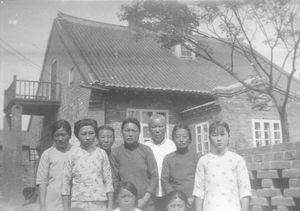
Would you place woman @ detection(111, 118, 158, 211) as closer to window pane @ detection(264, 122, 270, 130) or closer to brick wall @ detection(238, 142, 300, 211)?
brick wall @ detection(238, 142, 300, 211)

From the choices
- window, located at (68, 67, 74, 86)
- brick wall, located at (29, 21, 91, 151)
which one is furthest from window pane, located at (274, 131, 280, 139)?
window, located at (68, 67, 74, 86)

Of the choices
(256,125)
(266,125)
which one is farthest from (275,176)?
(266,125)

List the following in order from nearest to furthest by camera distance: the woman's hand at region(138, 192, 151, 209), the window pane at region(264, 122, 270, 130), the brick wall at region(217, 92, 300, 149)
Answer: the woman's hand at region(138, 192, 151, 209) < the brick wall at region(217, 92, 300, 149) < the window pane at region(264, 122, 270, 130)

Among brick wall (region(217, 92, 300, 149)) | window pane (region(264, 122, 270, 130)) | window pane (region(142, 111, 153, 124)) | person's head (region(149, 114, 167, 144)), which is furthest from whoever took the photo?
window pane (region(142, 111, 153, 124))

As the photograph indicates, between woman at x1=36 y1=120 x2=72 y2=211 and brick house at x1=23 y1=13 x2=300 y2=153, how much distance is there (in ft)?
21.5

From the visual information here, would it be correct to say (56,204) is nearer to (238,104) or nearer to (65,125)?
(65,125)

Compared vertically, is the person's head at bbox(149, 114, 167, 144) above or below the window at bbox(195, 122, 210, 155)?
below

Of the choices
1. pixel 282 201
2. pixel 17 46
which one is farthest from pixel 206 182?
pixel 17 46

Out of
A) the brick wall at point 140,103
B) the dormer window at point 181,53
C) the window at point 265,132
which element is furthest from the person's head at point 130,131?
the dormer window at point 181,53

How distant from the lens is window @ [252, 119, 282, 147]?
1079 centimetres

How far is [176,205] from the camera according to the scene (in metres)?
3.24

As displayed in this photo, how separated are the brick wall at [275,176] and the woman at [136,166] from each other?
186 cm

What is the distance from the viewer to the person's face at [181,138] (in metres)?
3.57

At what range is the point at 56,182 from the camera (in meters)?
3.49
